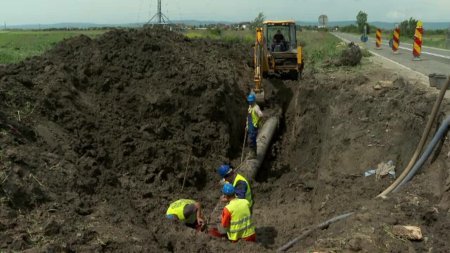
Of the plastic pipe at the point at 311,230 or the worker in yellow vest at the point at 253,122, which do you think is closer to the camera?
the plastic pipe at the point at 311,230

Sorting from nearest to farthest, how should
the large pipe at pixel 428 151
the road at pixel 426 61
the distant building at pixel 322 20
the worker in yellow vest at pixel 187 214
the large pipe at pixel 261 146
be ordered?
the worker in yellow vest at pixel 187 214 < the large pipe at pixel 428 151 < the large pipe at pixel 261 146 < the road at pixel 426 61 < the distant building at pixel 322 20

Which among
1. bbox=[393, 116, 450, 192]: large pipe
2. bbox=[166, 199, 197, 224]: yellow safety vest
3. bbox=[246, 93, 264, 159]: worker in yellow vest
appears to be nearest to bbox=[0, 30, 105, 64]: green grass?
bbox=[246, 93, 264, 159]: worker in yellow vest

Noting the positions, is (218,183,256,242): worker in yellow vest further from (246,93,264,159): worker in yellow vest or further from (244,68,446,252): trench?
(246,93,264,159): worker in yellow vest

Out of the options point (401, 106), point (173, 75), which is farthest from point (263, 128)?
point (401, 106)

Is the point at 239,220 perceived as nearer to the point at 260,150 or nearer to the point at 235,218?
the point at 235,218

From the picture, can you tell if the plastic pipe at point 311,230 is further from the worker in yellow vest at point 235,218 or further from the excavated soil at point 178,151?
the worker in yellow vest at point 235,218

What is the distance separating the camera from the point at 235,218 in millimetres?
6711

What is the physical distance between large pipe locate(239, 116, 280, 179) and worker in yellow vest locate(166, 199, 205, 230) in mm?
3157

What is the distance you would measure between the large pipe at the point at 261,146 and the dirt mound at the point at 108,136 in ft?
2.30

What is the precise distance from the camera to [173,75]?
12.6 m

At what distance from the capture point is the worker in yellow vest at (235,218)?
6.68 meters

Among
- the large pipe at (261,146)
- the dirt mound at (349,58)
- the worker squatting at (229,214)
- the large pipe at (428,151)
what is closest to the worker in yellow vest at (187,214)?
the worker squatting at (229,214)

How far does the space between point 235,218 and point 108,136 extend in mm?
4526

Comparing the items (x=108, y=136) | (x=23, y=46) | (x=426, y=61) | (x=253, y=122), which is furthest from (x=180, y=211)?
(x=23, y=46)
